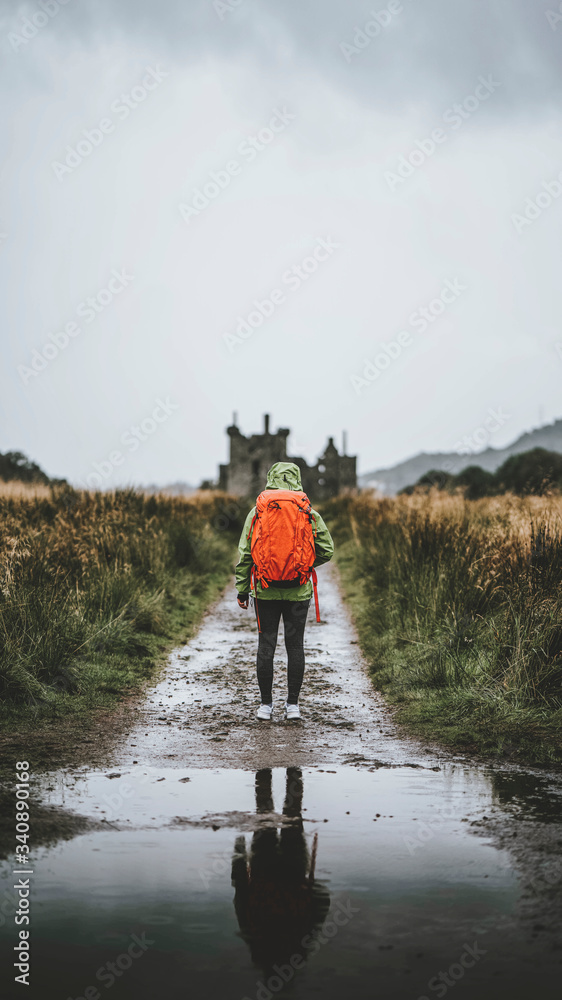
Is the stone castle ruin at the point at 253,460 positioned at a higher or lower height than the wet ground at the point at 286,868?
higher

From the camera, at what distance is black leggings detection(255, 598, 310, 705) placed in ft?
19.5

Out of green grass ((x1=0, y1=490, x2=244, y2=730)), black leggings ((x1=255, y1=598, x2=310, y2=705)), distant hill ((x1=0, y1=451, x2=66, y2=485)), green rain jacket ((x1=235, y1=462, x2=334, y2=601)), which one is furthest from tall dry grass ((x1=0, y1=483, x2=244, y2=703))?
distant hill ((x1=0, y1=451, x2=66, y2=485))

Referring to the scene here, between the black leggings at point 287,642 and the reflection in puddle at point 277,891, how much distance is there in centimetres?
191

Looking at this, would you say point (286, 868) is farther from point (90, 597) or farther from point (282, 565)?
point (90, 597)

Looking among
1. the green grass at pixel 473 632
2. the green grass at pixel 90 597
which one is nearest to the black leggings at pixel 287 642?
the green grass at pixel 473 632

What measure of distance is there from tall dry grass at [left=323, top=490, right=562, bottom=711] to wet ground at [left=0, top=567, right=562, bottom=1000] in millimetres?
1003

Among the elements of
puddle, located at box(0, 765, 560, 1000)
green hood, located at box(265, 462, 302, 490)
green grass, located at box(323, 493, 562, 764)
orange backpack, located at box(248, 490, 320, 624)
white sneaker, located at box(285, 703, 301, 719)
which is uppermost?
green hood, located at box(265, 462, 302, 490)

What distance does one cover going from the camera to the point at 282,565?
574 cm

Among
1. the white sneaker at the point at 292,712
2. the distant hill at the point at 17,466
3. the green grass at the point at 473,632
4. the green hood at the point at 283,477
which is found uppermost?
the distant hill at the point at 17,466

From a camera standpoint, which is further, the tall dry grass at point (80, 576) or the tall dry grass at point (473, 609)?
the tall dry grass at point (80, 576)

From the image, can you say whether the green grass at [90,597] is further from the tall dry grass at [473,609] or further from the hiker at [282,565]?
the tall dry grass at [473,609]

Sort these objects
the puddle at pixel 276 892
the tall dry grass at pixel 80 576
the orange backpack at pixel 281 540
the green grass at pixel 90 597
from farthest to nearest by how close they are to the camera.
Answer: the tall dry grass at pixel 80 576
the green grass at pixel 90 597
the orange backpack at pixel 281 540
the puddle at pixel 276 892

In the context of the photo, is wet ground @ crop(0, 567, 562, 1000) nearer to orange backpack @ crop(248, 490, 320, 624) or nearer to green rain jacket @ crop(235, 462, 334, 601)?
green rain jacket @ crop(235, 462, 334, 601)

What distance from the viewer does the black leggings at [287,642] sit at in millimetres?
5957
